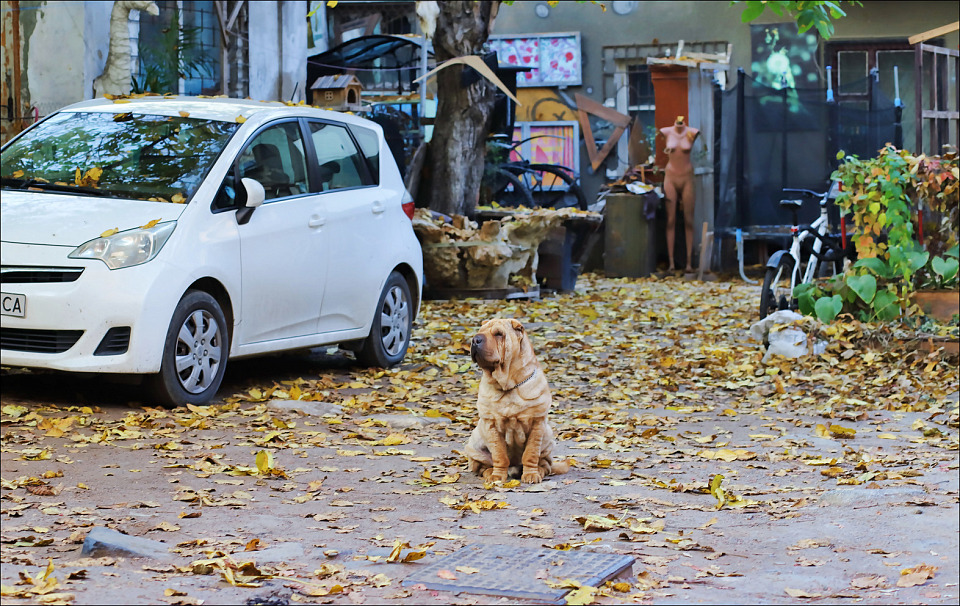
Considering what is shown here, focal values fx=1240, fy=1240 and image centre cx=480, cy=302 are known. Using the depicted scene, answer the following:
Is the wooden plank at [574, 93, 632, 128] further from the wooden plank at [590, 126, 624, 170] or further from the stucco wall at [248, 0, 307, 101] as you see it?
the stucco wall at [248, 0, 307, 101]

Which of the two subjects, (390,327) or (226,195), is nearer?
(226,195)

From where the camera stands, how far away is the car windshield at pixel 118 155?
24.3 ft

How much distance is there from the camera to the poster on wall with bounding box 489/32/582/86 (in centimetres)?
2355

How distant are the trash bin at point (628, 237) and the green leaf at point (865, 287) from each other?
8703 mm

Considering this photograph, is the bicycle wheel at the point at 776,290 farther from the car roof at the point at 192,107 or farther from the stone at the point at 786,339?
the car roof at the point at 192,107

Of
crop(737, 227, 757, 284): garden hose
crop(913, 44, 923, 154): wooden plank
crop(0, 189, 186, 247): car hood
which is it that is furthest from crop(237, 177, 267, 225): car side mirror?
crop(737, 227, 757, 284): garden hose

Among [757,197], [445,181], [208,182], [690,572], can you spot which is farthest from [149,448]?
[757,197]

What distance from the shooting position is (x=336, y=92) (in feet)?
46.8

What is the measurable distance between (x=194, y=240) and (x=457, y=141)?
9090 millimetres

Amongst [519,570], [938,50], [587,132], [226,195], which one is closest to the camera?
[519,570]

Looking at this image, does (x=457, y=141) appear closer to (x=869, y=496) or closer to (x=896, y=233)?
(x=896, y=233)

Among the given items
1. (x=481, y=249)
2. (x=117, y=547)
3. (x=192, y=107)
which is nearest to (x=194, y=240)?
(x=192, y=107)

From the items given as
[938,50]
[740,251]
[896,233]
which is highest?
[938,50]

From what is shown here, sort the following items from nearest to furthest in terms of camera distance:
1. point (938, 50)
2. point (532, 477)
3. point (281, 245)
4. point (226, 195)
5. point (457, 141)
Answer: point (532, 477)
point (226, 195)
point (281, 245)
point (938, 50)
point (457, 141)
